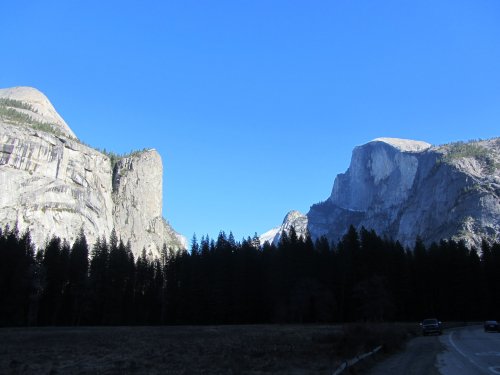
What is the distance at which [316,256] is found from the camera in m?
80.6

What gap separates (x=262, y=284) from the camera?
8438cm

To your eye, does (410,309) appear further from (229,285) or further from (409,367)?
(409,367)

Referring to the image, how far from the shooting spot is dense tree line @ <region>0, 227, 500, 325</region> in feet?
246

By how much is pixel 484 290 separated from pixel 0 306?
275 ft

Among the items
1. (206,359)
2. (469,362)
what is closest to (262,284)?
(206,359)

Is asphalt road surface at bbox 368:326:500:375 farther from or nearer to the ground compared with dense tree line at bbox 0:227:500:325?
nearer to the ground

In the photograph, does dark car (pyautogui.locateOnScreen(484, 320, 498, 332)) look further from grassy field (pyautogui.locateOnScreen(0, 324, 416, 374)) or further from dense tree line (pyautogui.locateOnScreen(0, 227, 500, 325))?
grassy field (pyautogui.locateOnScreen(0, 324, 416, 374))

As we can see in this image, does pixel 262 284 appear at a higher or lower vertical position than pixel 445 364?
higher

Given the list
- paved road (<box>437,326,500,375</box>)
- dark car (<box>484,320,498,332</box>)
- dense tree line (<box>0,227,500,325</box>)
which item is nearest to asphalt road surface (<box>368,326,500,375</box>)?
paved road (<box>437,326,500,375</box>)

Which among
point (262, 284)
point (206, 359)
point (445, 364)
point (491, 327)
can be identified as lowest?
point (445, 364)

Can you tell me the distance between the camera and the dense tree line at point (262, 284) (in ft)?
246

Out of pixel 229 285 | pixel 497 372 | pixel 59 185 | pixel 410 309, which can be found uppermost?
pixel 59 185

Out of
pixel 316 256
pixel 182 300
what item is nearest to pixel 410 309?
pixel 316 256

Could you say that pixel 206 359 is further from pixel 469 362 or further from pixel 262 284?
pixel 262 284
